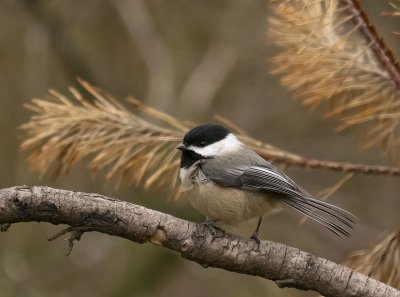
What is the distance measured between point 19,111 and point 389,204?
2.38 metres

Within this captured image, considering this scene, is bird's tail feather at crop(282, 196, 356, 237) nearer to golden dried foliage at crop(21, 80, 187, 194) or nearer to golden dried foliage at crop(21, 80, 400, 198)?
golden dried foliage at crop(21, 80, 400, 198)

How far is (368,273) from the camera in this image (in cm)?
207

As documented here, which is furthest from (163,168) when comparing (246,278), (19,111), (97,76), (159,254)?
(19,111)

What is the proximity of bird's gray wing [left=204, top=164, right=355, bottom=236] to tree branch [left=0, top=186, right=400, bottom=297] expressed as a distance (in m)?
0.21

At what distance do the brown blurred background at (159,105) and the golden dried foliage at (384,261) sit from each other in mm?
1564

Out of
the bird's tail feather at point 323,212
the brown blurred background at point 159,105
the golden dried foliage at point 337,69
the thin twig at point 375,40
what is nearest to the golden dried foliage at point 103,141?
the bird's tail feather at point 323,212

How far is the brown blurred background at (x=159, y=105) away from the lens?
12.3 feet

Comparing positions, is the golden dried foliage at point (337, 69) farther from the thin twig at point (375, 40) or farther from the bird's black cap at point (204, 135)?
the bird's black cap at point (204, 135)

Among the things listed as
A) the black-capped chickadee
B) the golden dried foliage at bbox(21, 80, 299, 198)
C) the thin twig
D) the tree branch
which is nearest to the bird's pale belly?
the black-capped chickadee

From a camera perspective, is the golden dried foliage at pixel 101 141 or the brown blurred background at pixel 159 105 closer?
the golden dried foliage at pixel 101 141

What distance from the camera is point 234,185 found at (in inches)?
91.2

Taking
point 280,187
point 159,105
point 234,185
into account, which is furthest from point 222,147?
point 159,105

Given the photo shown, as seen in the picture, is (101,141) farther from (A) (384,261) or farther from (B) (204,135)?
(A) (384,261)

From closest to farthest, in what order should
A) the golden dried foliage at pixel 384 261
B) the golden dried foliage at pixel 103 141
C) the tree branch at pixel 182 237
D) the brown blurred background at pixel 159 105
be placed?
the tree branch at pixel 182 237, the golden dried foliage at pixel 384 261, the golden dried foliage at pixel 103 141, the brown blurred background at pixel 159 105
